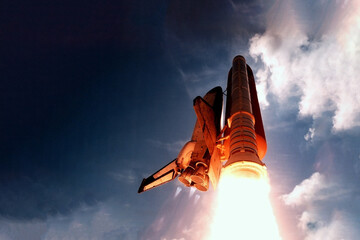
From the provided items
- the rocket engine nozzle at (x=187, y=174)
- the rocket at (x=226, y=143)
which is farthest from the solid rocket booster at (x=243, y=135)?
the rocket engine nozzle at (x=187, y=174)

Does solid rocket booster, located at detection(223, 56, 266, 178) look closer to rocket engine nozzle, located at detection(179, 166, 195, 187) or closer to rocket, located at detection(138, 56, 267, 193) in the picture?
rocket, located at detection(138, 56, 267, 193)

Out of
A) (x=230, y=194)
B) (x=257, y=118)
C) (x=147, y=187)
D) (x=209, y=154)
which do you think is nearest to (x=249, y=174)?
(x=230, y=194)

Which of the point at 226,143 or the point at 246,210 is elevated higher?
the point at 226,143

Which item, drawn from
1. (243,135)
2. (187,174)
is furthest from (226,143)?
(243,135)

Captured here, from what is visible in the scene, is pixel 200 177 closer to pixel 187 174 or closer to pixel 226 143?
pixel 187 174

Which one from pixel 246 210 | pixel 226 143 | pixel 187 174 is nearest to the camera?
pixel 246 210

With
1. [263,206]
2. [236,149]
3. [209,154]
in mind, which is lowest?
[263,206]

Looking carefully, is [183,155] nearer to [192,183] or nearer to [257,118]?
[192,183]

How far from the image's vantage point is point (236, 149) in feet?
19.6

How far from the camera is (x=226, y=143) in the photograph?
8750 millimetres

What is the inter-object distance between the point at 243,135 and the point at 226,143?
95.9 inches

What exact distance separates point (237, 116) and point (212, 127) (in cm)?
171

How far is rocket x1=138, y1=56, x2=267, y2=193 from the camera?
556 centimetres

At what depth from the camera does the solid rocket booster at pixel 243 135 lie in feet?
17.4
